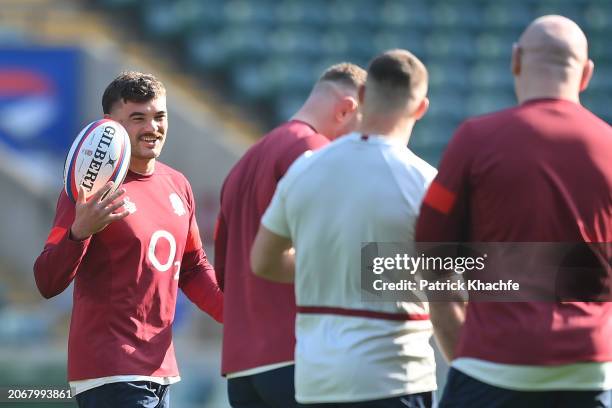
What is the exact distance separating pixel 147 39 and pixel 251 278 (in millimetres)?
8896

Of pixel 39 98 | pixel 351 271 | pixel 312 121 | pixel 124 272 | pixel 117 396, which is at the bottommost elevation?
pixel 117 396

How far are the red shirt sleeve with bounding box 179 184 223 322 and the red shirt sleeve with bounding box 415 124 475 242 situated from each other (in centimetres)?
158

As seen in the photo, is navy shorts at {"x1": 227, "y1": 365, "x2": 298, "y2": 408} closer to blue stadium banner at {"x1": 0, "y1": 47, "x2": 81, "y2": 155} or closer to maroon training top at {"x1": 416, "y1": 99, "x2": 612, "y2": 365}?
maroon training top at {"x1": 416, "y1": 99, "x2": 612, "y2": 365}

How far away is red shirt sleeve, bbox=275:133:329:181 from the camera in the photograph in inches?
171

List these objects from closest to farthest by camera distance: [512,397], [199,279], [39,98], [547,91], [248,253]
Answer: [512,397] < [547,91] < [248,253] < [199,279] < [39,98]

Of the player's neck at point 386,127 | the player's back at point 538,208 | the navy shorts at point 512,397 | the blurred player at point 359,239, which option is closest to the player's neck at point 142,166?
the blurred player at point 359,239

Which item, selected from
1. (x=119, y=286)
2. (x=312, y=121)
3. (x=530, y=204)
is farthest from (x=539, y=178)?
(x=119, y=286)

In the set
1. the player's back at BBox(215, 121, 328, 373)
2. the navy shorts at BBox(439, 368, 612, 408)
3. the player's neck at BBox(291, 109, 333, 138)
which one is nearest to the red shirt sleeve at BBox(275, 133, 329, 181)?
the player's back at BBox(215, 121, 328, 373)

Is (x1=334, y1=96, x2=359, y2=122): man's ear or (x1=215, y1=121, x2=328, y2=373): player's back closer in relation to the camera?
(x1=215, y1=121, x2=328, y2=373): player's back

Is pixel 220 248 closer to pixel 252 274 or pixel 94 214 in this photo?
pixel 252 274

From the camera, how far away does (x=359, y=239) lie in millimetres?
3514

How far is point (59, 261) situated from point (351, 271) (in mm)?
1204

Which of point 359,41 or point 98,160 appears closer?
point 98,160

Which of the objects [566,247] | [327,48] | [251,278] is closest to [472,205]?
[566,247]
